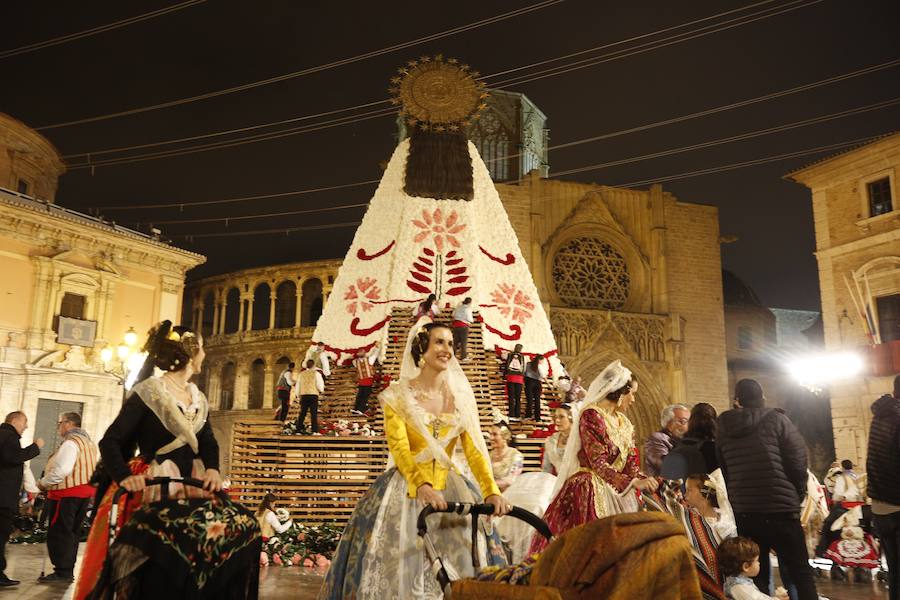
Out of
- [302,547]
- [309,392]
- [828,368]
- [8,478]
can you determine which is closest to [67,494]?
[8,478]

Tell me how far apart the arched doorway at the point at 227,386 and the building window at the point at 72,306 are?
9.91m

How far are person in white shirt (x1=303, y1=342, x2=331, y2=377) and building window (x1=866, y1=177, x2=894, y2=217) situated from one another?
1590cm

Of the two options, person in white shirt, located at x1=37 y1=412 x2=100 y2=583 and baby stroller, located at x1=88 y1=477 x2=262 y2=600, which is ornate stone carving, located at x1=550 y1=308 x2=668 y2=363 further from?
baby stroller, located at x1=88 y1=477 x2=262 y2=600

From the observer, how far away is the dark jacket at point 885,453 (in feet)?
16.3

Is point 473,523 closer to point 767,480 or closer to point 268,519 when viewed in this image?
point 767,480

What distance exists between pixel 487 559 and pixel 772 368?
31440 mm

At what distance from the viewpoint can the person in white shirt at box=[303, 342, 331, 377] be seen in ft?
41.5

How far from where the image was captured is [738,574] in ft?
13.8

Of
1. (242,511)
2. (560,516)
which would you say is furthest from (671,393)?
(242,511)

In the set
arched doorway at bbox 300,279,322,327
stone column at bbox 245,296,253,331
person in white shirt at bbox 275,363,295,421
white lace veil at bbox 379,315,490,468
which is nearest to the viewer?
white lace veil at bbox 379,315,490,468

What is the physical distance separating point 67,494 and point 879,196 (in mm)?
21000

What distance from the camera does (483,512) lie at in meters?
2.97

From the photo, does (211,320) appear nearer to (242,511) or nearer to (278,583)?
(278,583)

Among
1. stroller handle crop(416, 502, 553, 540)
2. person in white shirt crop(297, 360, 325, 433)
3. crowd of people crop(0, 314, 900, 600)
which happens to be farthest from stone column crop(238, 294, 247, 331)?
stroller handle crop(416, 502, 553, 540)
